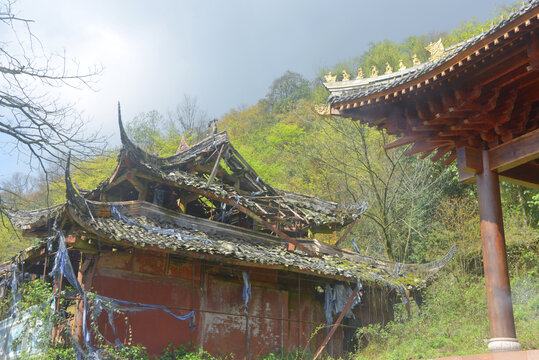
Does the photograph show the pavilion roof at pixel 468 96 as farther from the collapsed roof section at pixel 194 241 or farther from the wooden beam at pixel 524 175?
the collapsed roof section at pixel 194 241

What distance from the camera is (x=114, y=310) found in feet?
35.4

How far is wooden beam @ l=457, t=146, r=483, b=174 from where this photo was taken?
7.33 metres

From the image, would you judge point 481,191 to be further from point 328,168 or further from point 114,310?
point 328,168

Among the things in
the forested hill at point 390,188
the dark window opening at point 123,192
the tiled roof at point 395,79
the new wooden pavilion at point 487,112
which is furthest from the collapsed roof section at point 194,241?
the new wooden pavilion at point 487,112

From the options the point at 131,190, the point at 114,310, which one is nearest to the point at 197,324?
the point at 114,310

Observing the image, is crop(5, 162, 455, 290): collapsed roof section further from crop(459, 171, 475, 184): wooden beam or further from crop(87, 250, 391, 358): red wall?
crop(459, 171, 475, 184): wooden beam

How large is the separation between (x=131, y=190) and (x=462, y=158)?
33.6 feet

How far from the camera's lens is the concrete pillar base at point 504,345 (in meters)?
6.27

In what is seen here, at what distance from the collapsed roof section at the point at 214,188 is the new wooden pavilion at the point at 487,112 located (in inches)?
278

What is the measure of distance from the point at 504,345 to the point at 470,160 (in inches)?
104

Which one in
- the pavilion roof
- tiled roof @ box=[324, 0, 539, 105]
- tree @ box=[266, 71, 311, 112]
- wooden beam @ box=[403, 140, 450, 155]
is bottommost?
wooden beam @ box=[403, 140, 450, 155]

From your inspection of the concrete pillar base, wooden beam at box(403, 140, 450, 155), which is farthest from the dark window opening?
the concrete pillar base

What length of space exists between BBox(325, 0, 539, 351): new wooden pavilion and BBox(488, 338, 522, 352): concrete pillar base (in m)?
0.01

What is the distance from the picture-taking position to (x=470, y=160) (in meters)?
7.36
